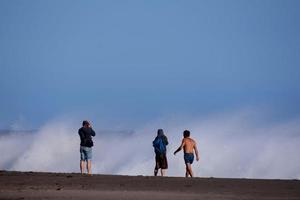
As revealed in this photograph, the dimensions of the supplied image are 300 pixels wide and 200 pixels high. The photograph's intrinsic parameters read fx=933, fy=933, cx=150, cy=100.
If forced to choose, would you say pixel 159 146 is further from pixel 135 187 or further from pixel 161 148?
pixel 135 187

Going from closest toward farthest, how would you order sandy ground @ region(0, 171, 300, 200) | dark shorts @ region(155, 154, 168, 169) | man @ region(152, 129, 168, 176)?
sandy ground @ region(0, 171, 300, 200) → man @ region(152, 129, 168, 176) → dark shorts @ region(155, 154, 168, 169)

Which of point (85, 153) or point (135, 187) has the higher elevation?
point (85, 153)

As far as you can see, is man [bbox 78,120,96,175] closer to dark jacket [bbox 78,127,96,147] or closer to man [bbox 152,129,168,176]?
dark jacket [bbox 78,127,96,147]

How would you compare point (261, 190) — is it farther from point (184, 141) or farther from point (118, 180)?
point (184, 141)

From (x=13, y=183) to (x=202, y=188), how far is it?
17.1 ft

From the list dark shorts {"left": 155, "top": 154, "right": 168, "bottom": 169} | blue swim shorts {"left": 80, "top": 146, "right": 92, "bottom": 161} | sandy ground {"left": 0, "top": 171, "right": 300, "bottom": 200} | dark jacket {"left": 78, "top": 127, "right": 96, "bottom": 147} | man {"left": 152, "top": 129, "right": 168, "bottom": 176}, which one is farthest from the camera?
dark shorts {"left": 155, "top": 154, "right": 168, "bottom": 169}

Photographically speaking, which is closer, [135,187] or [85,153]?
[135,187]

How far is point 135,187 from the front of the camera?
79.0ft

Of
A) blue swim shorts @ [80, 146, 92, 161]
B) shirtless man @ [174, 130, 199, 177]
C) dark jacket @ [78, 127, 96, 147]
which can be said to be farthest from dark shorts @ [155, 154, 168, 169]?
dark jacket @ [78, 127, 96, 147]

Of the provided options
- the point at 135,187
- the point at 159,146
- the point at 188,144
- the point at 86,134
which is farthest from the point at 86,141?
the point at 135,187

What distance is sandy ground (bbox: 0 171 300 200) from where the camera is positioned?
20.6 meters

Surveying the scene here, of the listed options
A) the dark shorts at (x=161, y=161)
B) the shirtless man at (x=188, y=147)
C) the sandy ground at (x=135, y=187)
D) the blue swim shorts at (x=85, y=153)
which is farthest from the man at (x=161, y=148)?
the sandy ground at (x=135, y=187)

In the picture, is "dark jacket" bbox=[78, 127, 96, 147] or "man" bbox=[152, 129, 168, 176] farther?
"man" bbox=[152, 129, 168, 176]

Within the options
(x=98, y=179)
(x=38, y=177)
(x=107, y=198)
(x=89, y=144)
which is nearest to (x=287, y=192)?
(x=107, y=198)
